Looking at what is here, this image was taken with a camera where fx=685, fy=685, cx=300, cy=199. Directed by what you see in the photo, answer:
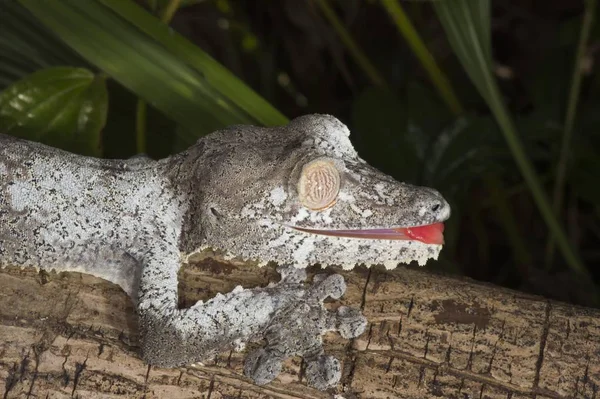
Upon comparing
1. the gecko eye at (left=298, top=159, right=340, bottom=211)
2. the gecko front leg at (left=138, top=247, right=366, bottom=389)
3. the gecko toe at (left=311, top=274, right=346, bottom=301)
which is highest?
the gecko eye at (left=298, top=159, right=340, bottom=211)

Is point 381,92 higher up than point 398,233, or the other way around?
point 381,92

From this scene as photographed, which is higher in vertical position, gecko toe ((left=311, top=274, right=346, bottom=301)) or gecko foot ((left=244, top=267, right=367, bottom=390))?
gecko toe ((left=311, top=274, right=346, bottom=301))

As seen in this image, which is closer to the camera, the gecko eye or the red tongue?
the gecko eye

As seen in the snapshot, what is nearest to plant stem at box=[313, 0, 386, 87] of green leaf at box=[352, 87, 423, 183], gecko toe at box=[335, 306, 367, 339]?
green leaf at box=[352, 87, 423, 183]

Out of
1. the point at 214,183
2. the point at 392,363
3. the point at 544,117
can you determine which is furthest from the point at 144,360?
the point at 544,117

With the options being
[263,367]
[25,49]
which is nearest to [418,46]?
[263,367]

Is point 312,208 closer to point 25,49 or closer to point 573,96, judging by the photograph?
point 25,49

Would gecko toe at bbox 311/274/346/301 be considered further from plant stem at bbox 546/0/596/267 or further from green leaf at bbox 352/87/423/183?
plant stem at bbox 546/0/596/267
